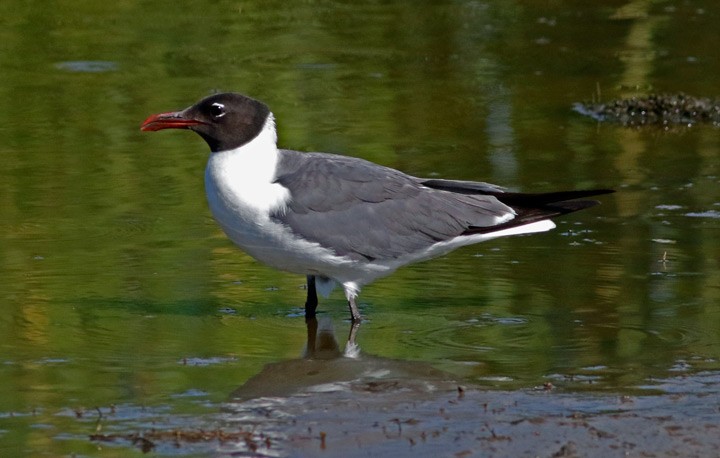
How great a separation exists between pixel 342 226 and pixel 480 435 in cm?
224

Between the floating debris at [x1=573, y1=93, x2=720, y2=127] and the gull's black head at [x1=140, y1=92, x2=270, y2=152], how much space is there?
5813 mm

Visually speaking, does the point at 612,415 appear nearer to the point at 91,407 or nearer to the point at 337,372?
the point at 337,372

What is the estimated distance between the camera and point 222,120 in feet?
25.3

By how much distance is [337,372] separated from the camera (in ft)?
22.5

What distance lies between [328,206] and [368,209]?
248mm

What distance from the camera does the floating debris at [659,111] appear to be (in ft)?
42.2

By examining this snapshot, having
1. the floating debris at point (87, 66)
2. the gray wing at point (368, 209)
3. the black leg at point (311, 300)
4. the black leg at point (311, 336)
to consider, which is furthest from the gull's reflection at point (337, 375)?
the floating debris at point (87, 66)

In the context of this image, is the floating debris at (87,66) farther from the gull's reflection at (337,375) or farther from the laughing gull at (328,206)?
the gull's reflection at (337,375)

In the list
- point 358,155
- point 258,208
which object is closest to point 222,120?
point 258,208

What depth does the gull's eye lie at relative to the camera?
7.73 m

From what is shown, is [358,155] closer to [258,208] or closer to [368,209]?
[368,209]

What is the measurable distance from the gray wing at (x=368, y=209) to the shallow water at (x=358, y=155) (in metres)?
0.41

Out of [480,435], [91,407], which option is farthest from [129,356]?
[480,435]

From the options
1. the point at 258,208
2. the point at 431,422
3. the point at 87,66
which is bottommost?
the point at 87,66
